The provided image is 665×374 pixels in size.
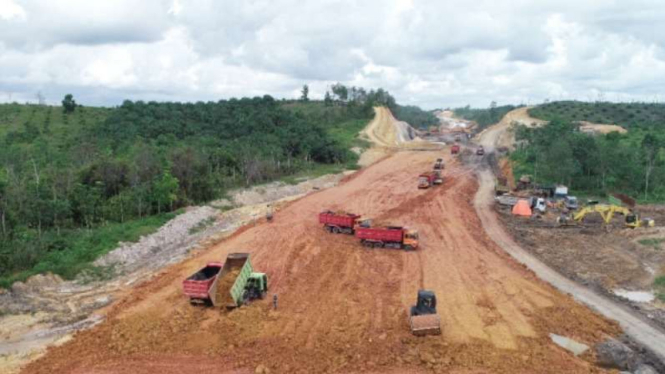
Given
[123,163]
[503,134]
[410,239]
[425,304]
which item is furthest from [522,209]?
[503,134]

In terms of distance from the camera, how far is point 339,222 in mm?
39531

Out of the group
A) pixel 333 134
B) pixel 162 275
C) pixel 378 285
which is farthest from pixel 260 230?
pixel 333 134

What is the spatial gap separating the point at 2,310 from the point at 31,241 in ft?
24.5

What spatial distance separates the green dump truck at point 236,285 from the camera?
25.3m

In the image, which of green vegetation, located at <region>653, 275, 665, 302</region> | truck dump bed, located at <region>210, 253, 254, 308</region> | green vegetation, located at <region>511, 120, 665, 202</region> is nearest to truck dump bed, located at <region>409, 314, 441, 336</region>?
truck dump bed, located at <region>210, 253, 254, 308</region>

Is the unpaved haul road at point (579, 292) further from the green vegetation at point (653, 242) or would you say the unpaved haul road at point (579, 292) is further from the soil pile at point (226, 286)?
the soil pile at point (226, 286)

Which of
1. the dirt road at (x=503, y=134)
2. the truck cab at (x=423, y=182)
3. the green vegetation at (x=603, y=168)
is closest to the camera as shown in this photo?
the green vegetation at (x=603, y=168)

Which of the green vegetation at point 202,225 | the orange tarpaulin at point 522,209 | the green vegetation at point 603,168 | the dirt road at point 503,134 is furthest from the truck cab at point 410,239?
the dirt road at point 503,134

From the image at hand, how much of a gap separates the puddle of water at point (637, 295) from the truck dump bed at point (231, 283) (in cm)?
1958

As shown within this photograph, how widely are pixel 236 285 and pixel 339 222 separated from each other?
49.7ft

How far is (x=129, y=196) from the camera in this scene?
4253cm

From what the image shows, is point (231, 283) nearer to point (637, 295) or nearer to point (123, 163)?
point (637, 295)

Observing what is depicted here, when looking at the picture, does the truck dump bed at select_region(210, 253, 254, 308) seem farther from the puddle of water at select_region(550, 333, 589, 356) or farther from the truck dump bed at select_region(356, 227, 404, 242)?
the puddle of water at select_region(550, 333, 589, 356)

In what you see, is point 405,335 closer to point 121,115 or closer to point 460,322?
point 460,322
